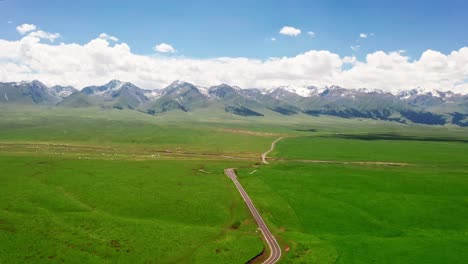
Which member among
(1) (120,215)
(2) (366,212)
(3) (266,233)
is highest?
(2) (366,212)

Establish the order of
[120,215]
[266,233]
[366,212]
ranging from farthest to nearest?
[366,212] < [120,215] < [266,233]

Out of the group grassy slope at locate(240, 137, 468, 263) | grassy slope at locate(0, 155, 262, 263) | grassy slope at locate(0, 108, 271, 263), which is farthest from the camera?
grassy slope at locate(240, 137, 468, 263)

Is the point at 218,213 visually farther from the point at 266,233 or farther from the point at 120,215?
the point at 120,215

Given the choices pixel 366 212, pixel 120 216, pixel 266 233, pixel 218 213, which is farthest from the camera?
pixel 366 212

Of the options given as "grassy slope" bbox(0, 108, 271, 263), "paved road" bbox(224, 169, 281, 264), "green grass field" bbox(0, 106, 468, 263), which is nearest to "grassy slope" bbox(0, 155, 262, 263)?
"grassy slope" bbox(0, 108, 271, 263)

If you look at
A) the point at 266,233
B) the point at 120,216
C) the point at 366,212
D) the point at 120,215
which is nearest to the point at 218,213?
the point at 266,233

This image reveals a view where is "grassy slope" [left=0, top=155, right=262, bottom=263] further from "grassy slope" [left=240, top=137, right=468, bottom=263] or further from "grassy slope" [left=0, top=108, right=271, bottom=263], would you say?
"grassy slope" [left=240, top=137, right=468, bottom=263]

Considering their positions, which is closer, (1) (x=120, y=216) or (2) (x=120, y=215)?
(1) (x=120, y=216)

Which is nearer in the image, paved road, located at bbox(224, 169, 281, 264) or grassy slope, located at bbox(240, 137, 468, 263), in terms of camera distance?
paved road, located at bbox(224, 169, 281, 264)

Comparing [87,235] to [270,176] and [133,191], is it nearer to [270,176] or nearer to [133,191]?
[133,191]
